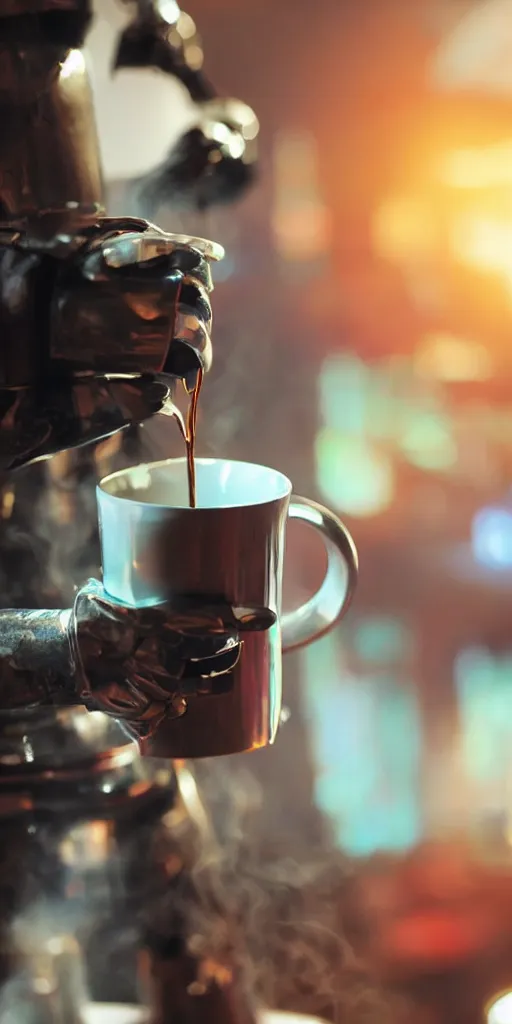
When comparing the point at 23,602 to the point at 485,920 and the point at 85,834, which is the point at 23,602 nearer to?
the point at 85,834

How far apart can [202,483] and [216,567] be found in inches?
3.4

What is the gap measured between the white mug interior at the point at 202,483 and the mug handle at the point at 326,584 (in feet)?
0.07

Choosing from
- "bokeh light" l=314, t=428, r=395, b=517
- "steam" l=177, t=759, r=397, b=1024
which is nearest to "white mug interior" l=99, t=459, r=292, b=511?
"steam" l=177, t=759, r=397, b=1024

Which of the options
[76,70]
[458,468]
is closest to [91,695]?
[76,70]

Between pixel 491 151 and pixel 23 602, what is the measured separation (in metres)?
0.56

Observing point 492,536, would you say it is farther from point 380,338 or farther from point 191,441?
point 191,441

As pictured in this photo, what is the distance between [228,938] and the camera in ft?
1.80

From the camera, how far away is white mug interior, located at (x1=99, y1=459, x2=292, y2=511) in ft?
1.52

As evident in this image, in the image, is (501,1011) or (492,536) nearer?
(501,1011)

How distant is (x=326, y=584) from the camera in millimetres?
510

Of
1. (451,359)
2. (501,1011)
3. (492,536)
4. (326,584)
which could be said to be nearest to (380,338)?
(451,359)

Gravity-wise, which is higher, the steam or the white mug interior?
the white mug interior

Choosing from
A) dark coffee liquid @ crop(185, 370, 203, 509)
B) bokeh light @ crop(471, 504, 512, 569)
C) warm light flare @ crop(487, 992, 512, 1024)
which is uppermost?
dark coffee liquid @ crop(185, 370, 203, 509)

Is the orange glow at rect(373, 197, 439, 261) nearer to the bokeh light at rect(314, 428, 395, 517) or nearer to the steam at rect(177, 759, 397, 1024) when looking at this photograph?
the bokeh light at rect(314, 428, 395, 517)
